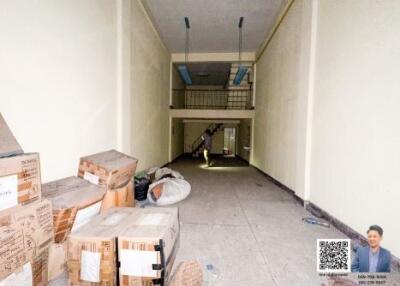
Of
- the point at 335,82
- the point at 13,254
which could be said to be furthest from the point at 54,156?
the point at 335,82

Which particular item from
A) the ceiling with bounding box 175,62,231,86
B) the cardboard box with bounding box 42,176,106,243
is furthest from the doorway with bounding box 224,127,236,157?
the cardboard box with bounding box 42,176,106,243

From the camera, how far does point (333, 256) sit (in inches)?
65.7

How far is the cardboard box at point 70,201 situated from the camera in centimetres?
175

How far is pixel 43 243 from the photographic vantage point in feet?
5.09

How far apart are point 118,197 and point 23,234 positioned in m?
1.21

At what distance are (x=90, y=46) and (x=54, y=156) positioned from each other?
1.52m

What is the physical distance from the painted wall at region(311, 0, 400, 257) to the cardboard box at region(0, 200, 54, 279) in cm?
269

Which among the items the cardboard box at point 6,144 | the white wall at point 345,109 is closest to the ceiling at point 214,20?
the white wall at point 345,109

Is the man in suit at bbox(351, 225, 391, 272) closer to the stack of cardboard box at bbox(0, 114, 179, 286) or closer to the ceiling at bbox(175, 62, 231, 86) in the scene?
the stack of cardboard box at bbox(0, 114, 179, 286)

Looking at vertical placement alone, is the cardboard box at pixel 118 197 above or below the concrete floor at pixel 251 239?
above

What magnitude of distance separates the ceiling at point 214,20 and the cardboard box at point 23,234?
473cm

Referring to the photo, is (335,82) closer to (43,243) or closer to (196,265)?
(196,265)

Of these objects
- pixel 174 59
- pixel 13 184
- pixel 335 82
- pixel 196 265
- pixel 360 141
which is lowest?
pixel 196 265

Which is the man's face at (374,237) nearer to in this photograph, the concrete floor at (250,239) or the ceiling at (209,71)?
the concrete floor at (250,239)
